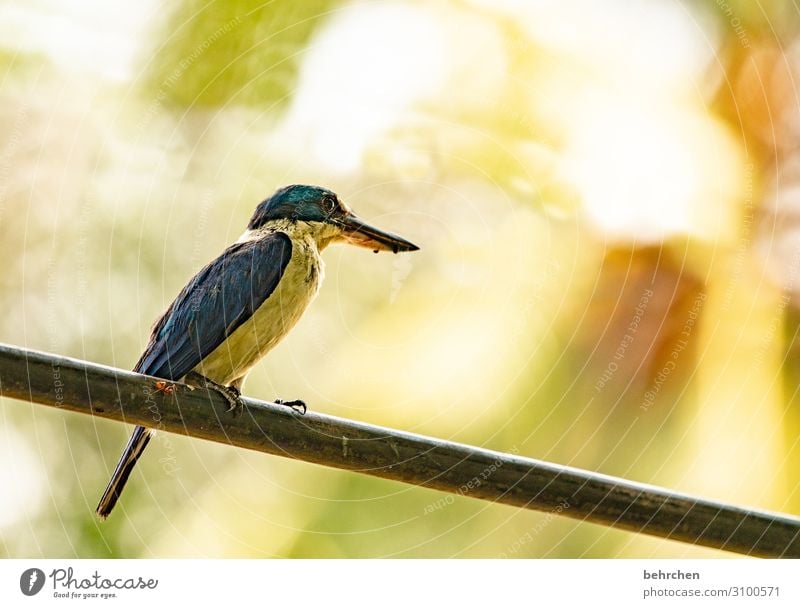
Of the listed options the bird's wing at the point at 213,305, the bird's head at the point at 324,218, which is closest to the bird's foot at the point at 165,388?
the bird's wing at the point at 213,305

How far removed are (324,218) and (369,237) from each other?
0.20 meters

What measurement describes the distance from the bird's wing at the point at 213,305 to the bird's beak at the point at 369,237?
0.36 m

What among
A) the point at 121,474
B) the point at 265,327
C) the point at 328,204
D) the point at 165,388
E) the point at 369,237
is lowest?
the point at 121,474

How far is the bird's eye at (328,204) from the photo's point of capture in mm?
4145

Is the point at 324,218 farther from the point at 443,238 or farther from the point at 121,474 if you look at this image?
the point at 121,474

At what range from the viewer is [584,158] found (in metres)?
4.71

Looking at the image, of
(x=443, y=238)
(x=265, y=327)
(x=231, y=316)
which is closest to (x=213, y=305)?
(x=231, y=316)

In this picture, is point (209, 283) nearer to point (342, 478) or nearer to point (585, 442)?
point (342, 478)

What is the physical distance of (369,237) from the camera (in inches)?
163

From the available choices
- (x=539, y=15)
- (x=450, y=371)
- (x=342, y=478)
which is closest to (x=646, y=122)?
(x=539, y=15)

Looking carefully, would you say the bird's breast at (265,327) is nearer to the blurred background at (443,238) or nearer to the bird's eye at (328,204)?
the bird's eye at (328,204)

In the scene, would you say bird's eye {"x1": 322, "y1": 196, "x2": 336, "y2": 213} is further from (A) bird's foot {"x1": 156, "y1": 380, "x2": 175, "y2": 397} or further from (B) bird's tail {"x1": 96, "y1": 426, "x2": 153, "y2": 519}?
(A) bird's foot {"x1": 156, "y1": 380, "x2": 175, "y2": 397}

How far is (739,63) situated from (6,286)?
11.2ft

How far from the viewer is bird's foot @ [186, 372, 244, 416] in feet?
7.97
